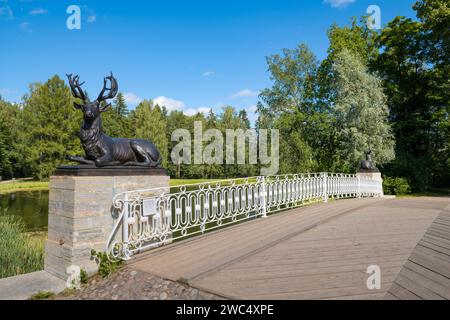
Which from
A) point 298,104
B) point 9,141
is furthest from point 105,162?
point 9,141

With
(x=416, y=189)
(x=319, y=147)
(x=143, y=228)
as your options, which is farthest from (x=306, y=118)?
(x=143, y=228)

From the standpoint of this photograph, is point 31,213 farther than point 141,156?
Yes

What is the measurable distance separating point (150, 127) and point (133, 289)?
39.4 m

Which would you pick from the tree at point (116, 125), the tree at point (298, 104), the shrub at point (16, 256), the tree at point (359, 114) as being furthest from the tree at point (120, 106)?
the shrub at point (16, 256)

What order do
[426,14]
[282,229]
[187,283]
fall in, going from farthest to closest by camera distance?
[426,14] < [282,229] < [187,283]

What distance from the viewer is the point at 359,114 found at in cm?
2061

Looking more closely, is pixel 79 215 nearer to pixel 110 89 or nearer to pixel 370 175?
pixel 110 89

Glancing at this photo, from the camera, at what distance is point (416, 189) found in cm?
2133

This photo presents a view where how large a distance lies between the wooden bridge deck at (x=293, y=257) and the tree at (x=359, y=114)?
14568 millimetres

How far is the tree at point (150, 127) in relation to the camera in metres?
40.9

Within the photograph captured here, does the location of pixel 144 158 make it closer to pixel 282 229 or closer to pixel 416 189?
pixel 282 229

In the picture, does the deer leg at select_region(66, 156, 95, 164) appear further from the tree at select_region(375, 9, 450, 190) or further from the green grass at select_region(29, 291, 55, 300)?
the tree at select_region(375, 9, 450, 190)
